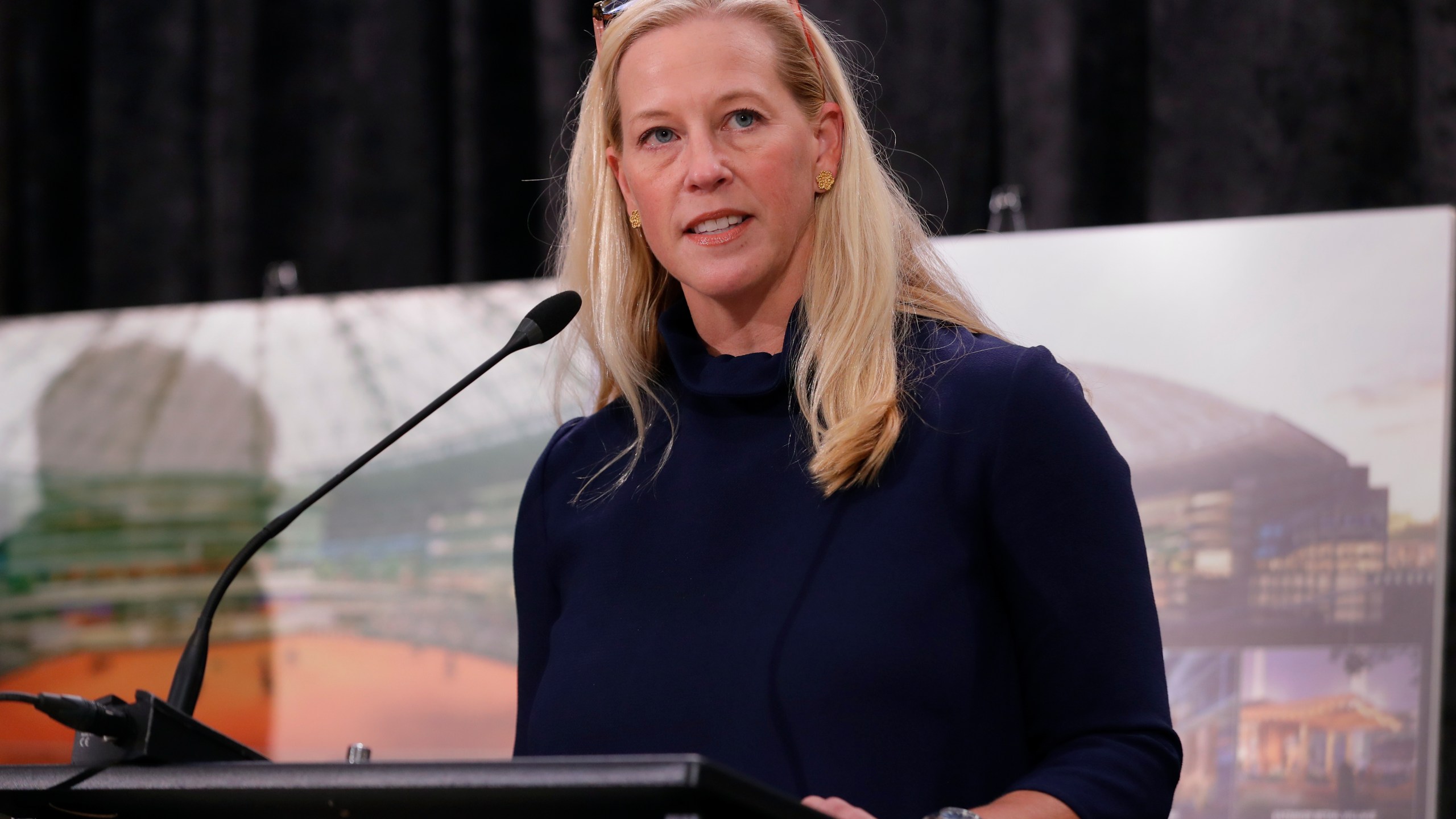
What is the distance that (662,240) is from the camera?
1.37 m

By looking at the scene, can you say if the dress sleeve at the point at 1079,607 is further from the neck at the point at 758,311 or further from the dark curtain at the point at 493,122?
the dark curtain at the point at 493,122

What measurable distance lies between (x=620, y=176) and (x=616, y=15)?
161 mm

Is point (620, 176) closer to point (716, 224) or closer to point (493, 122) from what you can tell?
point (716, 224)

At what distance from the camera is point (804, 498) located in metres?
1.26

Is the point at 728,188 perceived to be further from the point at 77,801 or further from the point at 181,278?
the point at 181,278

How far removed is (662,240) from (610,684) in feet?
1.37

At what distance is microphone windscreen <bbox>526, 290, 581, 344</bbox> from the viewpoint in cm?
128

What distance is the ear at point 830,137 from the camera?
4.61 ft

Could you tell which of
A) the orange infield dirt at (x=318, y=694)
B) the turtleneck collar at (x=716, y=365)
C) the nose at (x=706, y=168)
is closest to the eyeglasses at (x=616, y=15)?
the nose at (x=706, y=168)

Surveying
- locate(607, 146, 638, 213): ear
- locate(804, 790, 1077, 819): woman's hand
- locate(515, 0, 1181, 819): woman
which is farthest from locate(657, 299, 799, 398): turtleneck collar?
locate(804, 790, 1077, 819): woman's hand

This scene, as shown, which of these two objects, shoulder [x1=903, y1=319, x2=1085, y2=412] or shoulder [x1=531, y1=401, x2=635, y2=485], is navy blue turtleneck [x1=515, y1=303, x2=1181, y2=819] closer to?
shoulder [x1=903, y1=319, x2=1085, y2=412]

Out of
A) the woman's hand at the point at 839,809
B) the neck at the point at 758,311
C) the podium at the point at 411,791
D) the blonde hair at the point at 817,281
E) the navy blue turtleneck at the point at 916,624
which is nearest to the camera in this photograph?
the podium at the point at 411,791

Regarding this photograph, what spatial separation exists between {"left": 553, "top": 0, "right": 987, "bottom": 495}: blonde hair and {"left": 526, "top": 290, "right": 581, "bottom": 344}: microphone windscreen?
18 centimetres

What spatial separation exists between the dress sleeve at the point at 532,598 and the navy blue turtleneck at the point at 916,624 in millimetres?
95
